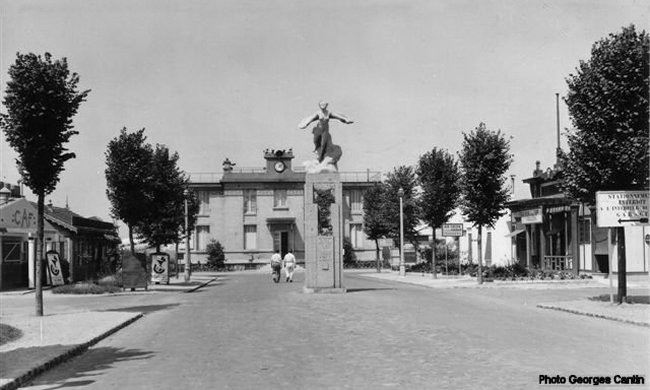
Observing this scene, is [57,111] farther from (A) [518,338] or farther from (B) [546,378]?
(B) [546,378]

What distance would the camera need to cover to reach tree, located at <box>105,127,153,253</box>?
32.5m

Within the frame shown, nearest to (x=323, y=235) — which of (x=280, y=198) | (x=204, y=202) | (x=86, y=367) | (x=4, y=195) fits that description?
(x=4, y=195)

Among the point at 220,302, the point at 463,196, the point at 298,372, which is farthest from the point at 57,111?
the point at 463,196

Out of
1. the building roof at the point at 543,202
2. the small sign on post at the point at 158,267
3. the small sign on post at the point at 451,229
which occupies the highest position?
the building roof at the point at 543,202

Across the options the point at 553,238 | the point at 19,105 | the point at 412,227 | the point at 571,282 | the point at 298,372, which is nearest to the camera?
the point at 298,372

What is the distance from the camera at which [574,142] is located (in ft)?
65.6

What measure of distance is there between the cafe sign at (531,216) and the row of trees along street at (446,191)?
4140mm

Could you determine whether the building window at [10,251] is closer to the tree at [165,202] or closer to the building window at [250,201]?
the tree at [165,202]

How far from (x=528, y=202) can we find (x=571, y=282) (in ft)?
35.8

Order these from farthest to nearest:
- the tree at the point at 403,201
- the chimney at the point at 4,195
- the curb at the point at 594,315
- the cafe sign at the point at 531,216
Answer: the tree at the point at 403,201, the cafe sign at the point at 531,216, the chimney at the point at 4,195, the curb at the point at 594,315

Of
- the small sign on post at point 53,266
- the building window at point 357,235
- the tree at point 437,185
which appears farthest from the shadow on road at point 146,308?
the building window at point 357,235

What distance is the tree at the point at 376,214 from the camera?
56.2 meters

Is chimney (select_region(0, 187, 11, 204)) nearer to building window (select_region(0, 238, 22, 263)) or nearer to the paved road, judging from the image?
building window (select_region(0, 238, 22, 263))

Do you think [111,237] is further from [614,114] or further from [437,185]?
[614,114]
